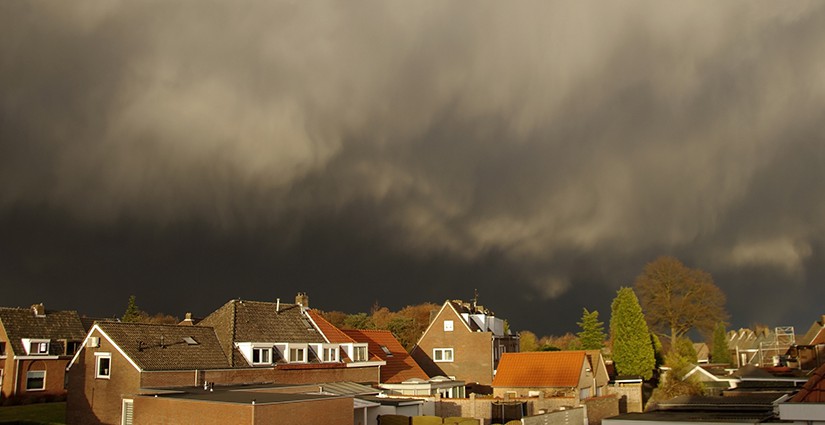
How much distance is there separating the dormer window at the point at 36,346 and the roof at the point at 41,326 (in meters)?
0.37

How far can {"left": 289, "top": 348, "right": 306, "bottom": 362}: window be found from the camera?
4609 cm

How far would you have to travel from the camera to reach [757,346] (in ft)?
342

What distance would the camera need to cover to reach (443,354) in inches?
2509

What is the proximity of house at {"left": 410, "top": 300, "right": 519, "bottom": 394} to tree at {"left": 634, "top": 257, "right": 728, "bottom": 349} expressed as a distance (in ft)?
68.9

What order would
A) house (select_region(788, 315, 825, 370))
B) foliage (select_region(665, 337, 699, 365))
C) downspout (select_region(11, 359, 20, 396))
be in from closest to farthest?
downspout (select_region(11, 359, 20, 396)) < house (select_region(788, 315, 825, 370)) < foliage (select_region(665, 337, 699, 365))

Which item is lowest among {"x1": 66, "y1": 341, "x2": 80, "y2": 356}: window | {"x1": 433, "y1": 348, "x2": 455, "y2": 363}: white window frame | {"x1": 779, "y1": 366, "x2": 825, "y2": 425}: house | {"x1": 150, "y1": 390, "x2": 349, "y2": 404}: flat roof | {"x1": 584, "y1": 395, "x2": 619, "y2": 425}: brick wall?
{"x1": 584, "y1": 395, "x2": 619, "y2": 425}: brick wall

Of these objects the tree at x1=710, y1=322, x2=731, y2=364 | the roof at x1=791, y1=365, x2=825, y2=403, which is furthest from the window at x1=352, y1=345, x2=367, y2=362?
the tree at x1=710, y1=322, x2=731, y2=364

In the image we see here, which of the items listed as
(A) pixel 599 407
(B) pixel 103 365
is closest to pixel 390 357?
(A) pixel 599 407

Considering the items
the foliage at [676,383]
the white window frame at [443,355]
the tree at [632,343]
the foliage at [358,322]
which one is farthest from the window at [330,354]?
the foliage at [358,322]

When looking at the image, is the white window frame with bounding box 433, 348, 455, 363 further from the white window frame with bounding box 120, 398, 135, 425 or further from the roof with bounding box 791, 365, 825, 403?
the roof with bounding box 791, 365, 825, 403

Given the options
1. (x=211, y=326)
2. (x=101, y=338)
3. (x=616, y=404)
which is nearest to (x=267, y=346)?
(x=211, y=326)

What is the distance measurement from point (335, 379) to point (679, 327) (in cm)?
4595

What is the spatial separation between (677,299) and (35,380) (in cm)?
6454

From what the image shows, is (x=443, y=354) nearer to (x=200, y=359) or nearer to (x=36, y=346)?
(x=200, y=359)
